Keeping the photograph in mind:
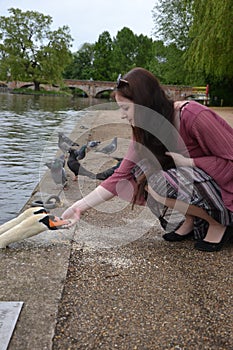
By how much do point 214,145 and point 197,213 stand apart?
48 cm

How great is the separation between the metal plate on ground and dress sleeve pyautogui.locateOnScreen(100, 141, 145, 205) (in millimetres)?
976

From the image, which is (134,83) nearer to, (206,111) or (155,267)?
(206,111)

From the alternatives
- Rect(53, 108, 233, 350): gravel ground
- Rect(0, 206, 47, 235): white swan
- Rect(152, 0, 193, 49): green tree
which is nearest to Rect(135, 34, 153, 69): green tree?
Rect(152, 0, 193, 49): green tree

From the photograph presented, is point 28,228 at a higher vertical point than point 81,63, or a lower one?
lower

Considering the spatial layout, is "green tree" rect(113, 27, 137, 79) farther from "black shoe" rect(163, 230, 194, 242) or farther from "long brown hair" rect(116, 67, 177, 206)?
"long brown hair" rect(116, 67, 177, 206)

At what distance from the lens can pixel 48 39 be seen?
50.8 m

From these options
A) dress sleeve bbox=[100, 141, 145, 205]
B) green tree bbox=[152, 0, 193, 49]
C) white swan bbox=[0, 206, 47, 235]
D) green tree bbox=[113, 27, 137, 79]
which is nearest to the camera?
dress sleeve bbox=[100, 141, 145, 205]

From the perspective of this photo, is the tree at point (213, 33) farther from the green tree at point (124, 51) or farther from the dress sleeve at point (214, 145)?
the green tree at point (124, 51)

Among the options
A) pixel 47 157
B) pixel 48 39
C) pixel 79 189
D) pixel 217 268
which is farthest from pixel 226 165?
pixel 48 39

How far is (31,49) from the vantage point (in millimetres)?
50625

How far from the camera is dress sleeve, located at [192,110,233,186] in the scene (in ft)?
7.83

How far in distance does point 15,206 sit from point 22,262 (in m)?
2.36

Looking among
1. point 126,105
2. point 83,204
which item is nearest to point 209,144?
point 126,105

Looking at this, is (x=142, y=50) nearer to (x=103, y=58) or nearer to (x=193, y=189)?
(x=103, y=58)
